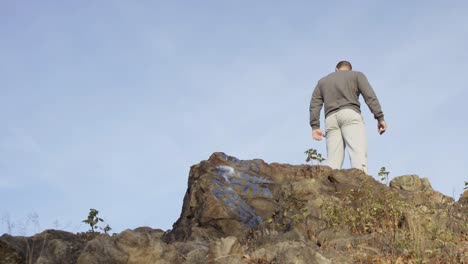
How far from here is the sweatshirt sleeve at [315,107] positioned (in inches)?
535

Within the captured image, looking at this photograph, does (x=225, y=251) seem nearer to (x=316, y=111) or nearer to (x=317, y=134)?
(x=317, y=134)

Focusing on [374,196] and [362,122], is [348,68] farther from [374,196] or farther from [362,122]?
[374,196]

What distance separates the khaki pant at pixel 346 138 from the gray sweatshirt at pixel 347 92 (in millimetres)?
183

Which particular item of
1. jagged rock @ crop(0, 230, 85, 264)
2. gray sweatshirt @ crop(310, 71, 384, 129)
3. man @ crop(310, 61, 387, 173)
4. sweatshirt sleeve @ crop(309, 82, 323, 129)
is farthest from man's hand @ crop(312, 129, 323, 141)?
jagged rock @ crop(0, 230, 85, 264)

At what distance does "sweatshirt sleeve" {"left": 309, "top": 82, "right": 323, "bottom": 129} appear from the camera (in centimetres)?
1358

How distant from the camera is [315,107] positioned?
13672mm

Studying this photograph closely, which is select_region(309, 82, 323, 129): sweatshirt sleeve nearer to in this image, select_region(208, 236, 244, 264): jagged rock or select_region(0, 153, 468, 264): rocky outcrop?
select_region(0, 153, 468, 264): rocky outcrop

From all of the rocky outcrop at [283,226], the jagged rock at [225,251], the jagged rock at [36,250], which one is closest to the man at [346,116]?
the rocky outcrop at [283,226]

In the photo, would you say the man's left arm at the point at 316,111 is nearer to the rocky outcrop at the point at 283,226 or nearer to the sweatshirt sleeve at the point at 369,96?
the sweatshirt sleeve at the point at 369,96

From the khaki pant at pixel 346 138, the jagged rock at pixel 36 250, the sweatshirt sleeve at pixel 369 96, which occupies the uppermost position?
the sweatshirt sleeve at pixel 369 96

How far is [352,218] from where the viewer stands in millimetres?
9055

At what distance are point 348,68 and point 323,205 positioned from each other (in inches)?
192

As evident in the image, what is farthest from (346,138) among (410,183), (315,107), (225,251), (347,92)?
(225,251)

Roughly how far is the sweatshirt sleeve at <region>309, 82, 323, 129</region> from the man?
0.12m
